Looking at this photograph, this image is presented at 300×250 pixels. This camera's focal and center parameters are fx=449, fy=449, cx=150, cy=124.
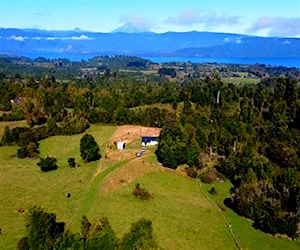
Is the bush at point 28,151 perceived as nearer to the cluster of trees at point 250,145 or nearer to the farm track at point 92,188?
the farm track at point 92,188

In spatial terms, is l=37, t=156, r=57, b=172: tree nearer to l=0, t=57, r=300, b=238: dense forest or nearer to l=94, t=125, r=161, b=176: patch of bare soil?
l=94, t=125, r=161, b=176: patch of bare soil

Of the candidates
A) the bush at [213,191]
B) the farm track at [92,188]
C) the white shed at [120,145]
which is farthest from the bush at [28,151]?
the bush at [213,191]

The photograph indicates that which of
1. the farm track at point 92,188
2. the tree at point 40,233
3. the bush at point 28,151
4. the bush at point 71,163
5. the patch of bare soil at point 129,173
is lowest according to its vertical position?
the bush at point 28,151

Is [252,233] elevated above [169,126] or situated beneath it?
situated beneath

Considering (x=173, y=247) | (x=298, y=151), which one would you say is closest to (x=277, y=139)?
(x=298, y=151)

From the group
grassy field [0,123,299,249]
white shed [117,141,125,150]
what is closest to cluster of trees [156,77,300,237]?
grassy field [0,123,299,249]

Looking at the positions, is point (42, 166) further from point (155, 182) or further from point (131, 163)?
point (155, 182)
